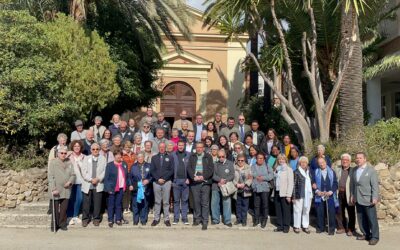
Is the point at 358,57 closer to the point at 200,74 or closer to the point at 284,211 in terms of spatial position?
the point at 284,211

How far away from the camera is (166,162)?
31.0ft

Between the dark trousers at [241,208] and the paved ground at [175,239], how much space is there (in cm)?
48

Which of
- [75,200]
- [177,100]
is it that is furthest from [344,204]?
[177,100]

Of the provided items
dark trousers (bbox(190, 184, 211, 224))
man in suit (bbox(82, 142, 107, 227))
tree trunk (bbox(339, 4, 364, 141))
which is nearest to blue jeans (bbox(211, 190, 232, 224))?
dark trousers (bbox(190, 184, 211, 224))

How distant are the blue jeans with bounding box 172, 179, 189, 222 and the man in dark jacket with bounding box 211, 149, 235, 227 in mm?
563

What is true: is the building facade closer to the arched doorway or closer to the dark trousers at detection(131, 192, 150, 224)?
the arched doorway

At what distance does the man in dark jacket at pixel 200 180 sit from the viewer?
372 inches

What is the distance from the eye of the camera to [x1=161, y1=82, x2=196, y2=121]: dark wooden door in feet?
83.8

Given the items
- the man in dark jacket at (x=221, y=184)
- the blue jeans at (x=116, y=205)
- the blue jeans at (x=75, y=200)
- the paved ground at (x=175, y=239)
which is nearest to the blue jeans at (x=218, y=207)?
the man in dark jacket at (x=221, y=184)

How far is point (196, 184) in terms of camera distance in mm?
9547

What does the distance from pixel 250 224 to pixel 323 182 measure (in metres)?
1.80

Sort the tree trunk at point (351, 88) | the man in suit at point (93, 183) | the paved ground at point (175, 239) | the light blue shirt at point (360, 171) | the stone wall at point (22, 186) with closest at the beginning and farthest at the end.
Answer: the paved ground at point (175, 239)
the light blue shirt at point (360, 171)
the man in suit at point (93, 183)
the stone wall at point (22, 186)
the tree trunk at point (351, 88)

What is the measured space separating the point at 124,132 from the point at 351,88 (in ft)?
18.4

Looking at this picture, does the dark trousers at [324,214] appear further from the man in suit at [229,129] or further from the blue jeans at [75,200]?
the blue jeans at [75,200]
